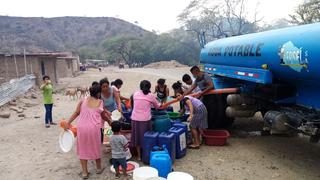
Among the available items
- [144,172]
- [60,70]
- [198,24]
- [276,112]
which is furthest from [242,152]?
[198,24]

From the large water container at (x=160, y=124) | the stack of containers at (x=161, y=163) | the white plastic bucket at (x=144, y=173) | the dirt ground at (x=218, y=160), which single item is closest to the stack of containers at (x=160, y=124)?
the large water container at (x=160, y=124)

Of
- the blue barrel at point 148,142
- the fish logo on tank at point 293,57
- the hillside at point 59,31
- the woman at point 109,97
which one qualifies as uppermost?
the hillside at point 59,31

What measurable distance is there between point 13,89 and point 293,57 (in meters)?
13.2

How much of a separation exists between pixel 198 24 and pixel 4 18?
60.5 m

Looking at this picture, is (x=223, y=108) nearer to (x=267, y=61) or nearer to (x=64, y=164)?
(x=267, y=61)

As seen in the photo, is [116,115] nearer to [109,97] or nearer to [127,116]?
[127,116]

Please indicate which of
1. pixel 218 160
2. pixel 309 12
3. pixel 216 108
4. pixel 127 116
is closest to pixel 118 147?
pixel 127 116

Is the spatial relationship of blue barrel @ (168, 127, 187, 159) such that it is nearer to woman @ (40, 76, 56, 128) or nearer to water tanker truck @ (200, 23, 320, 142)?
water tanker truck @ (200, 23, 320, 142)

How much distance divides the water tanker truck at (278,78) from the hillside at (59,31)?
252 feet

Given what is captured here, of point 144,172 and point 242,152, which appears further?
point 242,152

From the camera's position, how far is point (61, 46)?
304 feet

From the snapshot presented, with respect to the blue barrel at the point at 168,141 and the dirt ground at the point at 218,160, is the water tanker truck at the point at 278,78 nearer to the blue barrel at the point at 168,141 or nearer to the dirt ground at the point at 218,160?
the dirt ground at the point at 218,160

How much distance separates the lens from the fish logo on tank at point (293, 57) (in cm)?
477

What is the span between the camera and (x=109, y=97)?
258 inches
